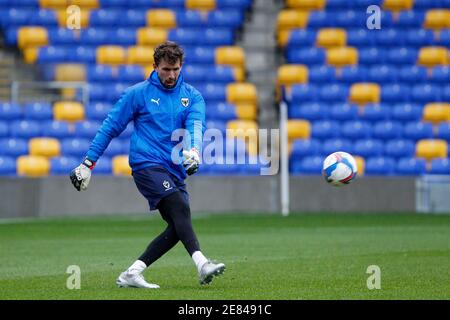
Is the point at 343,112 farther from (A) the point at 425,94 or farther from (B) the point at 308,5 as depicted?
(B) the point at 308,5

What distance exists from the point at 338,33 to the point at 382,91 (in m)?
1.86

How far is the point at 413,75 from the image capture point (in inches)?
1021

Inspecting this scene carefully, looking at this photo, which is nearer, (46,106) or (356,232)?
(356,232)

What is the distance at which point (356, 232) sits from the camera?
57.3ft

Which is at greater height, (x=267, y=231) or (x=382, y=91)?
(x=382, y=91)

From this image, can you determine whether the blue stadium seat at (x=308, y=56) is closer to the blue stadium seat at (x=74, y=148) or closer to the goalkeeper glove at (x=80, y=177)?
the blue stadium seat at (x=74, y=148)

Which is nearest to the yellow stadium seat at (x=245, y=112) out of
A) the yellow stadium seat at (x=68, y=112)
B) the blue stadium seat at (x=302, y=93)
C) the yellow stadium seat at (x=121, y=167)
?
the blue stadium seat at (x=302, y=93)

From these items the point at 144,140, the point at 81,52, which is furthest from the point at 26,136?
the point at 144,140

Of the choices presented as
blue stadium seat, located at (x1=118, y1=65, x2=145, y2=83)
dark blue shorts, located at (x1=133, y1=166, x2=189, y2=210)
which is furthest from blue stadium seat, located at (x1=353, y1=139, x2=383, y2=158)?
dark blue shorts, located at (x1=133, y1=166, x2=189, y2=210)

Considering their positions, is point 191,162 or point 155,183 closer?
point 191,162

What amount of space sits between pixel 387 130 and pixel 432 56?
8.27 feet

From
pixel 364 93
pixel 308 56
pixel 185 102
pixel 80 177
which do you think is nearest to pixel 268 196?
pixel 364 93

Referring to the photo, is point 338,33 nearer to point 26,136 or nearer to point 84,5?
point 84,5

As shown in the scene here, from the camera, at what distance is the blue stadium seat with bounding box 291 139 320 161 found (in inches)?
953
